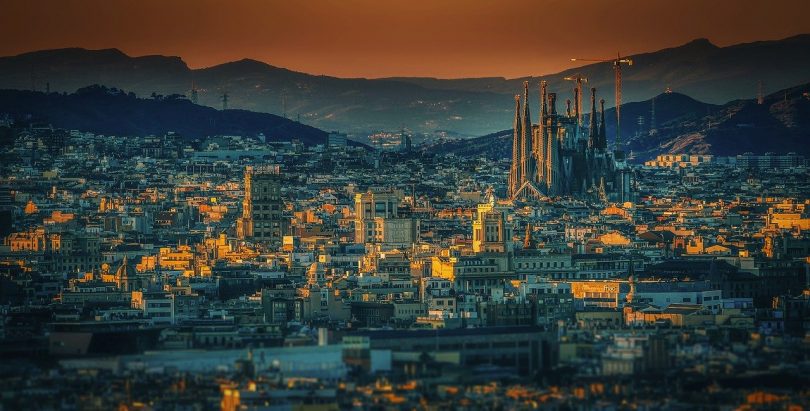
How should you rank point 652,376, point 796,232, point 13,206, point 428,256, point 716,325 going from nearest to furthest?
point 652,376 → point 716,325 → point 428,256 → point 796,232 → point 13,206

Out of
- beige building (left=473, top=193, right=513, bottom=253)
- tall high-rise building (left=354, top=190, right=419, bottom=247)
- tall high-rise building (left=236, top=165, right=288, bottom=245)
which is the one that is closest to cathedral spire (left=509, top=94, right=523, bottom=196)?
tall high-rise building (left=236, top=165, right=288, bottom=245)

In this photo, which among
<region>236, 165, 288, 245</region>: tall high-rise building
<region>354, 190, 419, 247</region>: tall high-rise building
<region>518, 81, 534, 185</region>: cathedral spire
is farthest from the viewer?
<region>518, 81, 534, 185</region>: cathedral spire

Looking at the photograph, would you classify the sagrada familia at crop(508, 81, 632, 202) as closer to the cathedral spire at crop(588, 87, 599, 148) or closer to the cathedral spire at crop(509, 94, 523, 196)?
the cathedral spire at crop(509, 94, 523, 196)

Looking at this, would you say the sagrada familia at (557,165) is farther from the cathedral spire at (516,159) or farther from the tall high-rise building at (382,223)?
the tall high-rise building at (382,223)

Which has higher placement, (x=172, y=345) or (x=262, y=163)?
(x=262, y=163)

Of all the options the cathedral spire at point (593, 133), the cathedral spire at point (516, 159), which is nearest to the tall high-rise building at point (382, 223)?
the cathedral spire at point (516, 159)

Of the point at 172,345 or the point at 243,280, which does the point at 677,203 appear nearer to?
the point at 243,280

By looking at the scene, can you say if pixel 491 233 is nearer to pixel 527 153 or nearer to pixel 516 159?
pixel 527 153

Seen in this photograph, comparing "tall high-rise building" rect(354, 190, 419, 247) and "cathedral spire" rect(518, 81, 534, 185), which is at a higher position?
"cathedral spire" rect(518, 81, 534, 185)

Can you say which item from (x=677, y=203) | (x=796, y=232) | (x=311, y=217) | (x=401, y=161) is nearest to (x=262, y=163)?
(x=401, y=161)
